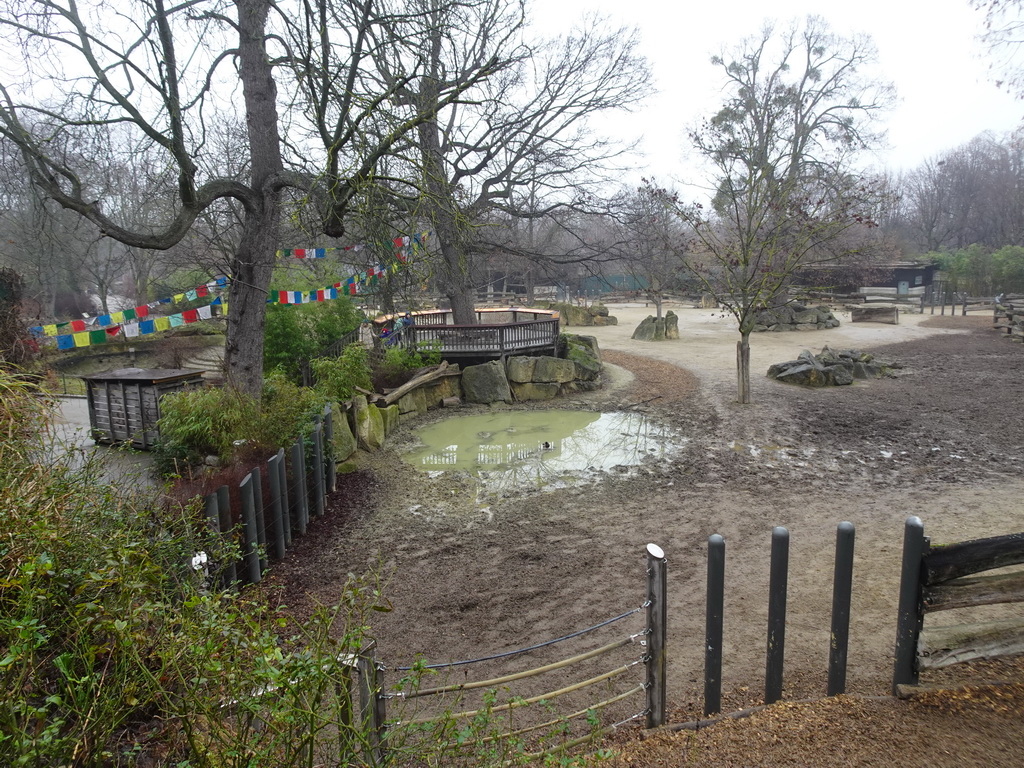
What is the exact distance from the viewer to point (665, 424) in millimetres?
12102

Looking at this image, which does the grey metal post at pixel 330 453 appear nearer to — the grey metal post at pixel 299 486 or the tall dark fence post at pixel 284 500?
the grey metal post at pixel 299 486

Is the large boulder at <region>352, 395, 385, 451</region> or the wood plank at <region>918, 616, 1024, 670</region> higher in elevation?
the wood plank at <region>918, 616, 1024, 670</region>

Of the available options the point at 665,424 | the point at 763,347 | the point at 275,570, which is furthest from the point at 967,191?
the point at 275,570

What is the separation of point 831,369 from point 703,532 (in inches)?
384

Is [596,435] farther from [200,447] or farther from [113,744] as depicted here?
[113,744]

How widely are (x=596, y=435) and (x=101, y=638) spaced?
32.3 feet

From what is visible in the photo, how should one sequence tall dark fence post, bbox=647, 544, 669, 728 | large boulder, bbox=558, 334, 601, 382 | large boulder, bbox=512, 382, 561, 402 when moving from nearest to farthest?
tall dark fence post, bbox=647, 544, 669, 728, large boulder, bbox=512, 382, 561, 402, large boulder, bbox=558, 334, 601, 382

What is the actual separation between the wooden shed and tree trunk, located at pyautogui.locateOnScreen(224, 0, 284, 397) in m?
0.93

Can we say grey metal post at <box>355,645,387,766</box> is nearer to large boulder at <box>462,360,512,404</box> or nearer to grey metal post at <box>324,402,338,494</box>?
grey metal post at <box>324,402,338,494</box>

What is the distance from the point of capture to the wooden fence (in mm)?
3273

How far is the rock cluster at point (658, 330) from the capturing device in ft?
81.4

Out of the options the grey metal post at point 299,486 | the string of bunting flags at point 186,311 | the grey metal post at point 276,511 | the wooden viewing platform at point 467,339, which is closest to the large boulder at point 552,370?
the wooden viewing platform at point 467,339

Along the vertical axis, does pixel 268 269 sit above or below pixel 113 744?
above

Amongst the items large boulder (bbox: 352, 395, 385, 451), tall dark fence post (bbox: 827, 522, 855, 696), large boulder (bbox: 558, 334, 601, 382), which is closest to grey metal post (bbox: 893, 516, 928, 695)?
tall dark fence post (bbox: 827, 522, 855, 696)
